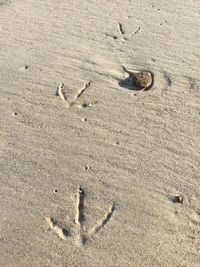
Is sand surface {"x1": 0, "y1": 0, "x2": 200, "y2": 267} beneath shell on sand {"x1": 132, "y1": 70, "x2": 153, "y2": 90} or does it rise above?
beneath

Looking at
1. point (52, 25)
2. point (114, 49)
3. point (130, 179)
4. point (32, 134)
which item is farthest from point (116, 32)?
point (130, 179)

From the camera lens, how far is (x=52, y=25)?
504 centimetres

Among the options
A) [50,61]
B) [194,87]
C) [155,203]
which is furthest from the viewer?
[50,61]

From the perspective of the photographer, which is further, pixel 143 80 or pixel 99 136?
pixel 143 80

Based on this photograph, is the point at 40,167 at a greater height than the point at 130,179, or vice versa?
the point at 130,179

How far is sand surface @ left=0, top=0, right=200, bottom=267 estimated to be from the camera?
10.2 ft

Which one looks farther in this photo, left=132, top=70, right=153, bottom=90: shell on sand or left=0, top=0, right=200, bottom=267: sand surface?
left=132, top=70, right=153, bottom=90: shell on sand

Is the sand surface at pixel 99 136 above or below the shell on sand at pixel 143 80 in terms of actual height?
below

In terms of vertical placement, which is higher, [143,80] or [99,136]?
[143,80]

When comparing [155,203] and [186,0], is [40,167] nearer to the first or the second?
[155,203]

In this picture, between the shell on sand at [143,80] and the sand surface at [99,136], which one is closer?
the sand surface at [99,136]

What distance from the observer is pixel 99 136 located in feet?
12.4

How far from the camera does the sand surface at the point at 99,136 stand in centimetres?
311

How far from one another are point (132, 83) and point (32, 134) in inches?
41.0
